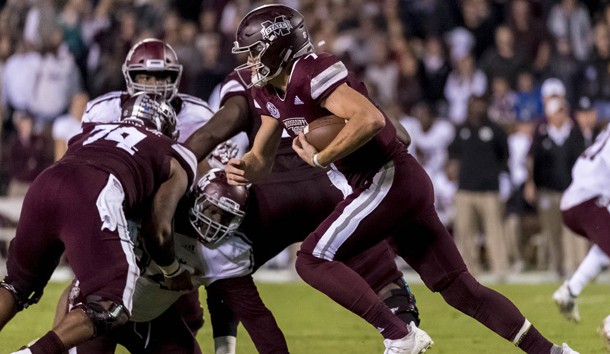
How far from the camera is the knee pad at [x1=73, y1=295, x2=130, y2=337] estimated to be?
519cm

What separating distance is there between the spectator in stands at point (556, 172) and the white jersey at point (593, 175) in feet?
14.4

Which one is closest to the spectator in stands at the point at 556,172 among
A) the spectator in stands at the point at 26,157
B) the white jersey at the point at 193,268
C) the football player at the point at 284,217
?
the spectator in stands at the point at 26,157

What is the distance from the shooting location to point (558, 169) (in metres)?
12.3

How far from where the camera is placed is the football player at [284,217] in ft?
20.5

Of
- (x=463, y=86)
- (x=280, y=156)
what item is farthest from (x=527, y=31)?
(x=280, y=156)

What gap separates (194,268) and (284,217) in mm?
653

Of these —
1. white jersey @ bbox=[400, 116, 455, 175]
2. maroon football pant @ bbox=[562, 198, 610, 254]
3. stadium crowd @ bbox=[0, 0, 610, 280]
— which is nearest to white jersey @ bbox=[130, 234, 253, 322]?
maroon football pant @ bbox=[562, 198, 610, 254]

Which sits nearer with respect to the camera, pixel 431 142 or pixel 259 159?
pixel 259 159

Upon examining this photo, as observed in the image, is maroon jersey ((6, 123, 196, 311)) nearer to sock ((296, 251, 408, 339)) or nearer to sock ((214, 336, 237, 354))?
sock ((296, 251, 408, 339))

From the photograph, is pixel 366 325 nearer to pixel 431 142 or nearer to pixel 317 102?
pixel 317 102

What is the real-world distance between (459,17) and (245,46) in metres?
9.76

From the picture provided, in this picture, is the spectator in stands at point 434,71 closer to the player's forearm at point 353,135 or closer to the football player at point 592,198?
the football player at point 592,198

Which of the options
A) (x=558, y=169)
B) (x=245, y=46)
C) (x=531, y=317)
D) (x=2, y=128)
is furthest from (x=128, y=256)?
(x=2, y=128)

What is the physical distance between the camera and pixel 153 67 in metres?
7.11
